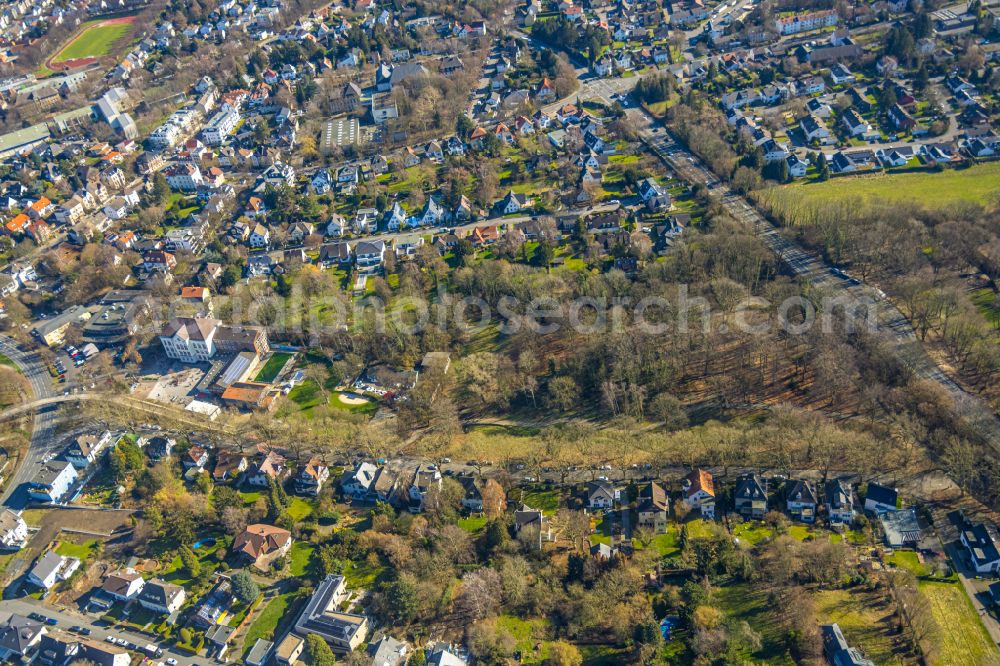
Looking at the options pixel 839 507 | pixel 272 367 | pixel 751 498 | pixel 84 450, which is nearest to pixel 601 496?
pixel 751 498

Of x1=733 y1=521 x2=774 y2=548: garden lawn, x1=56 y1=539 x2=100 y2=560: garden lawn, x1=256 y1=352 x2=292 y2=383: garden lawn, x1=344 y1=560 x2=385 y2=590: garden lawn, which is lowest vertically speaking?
x1=733 y1=521 x2=774 y2=548: garden lawn

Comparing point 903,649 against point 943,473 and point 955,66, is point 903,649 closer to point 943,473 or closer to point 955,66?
point 943,473

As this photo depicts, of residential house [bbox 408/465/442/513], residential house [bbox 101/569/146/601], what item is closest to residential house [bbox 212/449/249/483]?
residential house [bbox 101/569/146/601]

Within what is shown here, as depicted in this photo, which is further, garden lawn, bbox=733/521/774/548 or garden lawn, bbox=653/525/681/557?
garden lawn, bbox=733/521/774/548

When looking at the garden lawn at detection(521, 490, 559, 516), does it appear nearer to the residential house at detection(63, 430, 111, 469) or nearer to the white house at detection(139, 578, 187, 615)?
the white house at detection(139, 578, 187, 615)

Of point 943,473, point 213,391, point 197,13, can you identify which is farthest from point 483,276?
point 197,13

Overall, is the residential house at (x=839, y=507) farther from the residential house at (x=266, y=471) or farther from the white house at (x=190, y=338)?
the white house at (x=190, y=338)
